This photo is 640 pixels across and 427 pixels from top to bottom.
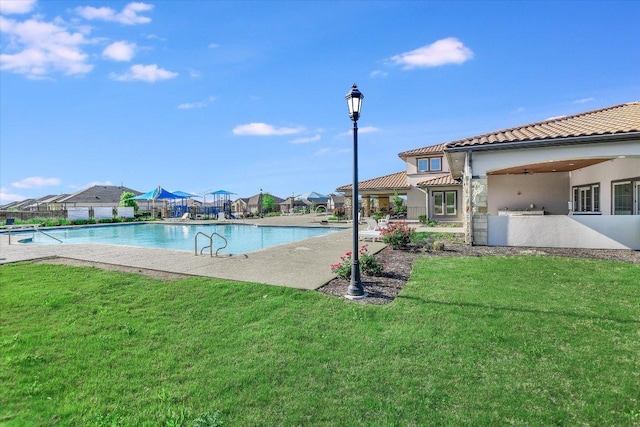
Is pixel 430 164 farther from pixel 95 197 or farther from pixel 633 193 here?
pixel 95 197

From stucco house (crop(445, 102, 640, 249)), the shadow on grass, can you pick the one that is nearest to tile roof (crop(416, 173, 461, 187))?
stucco house (crop(445, 102, 640, 249))

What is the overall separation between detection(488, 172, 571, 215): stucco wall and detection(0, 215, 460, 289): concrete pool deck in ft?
39.4

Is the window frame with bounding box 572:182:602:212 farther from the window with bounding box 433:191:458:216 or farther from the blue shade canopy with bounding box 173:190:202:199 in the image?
the blue shade canopy with bounding box 173:190:202:199

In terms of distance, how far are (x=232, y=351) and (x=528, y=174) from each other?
20.6 metres

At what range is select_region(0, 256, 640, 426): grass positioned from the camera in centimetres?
301

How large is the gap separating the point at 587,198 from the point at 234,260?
56.3 ft

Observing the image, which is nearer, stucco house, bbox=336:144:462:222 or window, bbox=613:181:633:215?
window, bbox=613:181:633:215

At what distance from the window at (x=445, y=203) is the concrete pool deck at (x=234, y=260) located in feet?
53.3

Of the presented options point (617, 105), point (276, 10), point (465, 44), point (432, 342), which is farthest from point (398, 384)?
point (617, 105)

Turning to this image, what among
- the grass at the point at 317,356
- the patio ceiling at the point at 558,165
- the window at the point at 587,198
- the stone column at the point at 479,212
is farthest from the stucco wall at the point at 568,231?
the grass at the point at 317,356

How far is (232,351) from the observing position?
409 centimetres

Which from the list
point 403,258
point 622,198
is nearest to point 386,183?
point 622,198

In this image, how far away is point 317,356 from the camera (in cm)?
394

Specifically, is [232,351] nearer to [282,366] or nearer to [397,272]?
[282,366]
